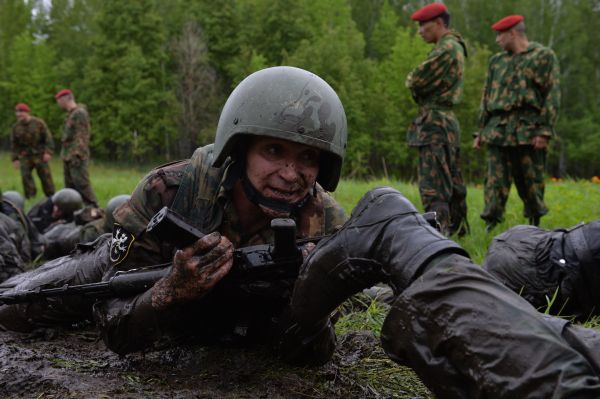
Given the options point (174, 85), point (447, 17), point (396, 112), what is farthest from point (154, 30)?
point (447, 17)

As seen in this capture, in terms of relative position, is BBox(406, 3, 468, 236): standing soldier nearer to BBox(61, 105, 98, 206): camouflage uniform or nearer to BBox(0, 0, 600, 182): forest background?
BBox(61, 105, 98, 206): camouflage uniform

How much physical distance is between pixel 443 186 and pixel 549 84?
60.0 inches

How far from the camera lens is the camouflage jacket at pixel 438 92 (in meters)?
6.59

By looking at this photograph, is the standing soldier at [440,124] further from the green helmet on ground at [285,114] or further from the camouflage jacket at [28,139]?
the camouflage jacket at [28,139]

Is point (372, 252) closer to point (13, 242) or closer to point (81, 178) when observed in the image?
point (13, 242)

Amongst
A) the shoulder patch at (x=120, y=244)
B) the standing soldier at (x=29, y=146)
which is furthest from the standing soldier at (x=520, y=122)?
the standing soldier at (x=29, y=146)

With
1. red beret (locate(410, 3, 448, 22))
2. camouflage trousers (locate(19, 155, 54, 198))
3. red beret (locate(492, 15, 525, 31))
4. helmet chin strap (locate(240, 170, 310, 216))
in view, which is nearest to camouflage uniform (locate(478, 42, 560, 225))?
red beret (locate(492, 15, 525, 31))

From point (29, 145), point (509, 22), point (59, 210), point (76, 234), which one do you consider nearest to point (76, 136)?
point (59, 210)

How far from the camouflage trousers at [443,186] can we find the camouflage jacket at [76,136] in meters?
6.87

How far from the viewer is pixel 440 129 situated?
657 centimetres

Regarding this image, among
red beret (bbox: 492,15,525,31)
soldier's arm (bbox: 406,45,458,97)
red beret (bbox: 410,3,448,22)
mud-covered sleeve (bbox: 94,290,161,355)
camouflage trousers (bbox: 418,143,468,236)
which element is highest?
red beret (bbox: 410,3,448,22)

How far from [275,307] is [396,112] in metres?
32.2

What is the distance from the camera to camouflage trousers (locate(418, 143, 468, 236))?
6.36 meters

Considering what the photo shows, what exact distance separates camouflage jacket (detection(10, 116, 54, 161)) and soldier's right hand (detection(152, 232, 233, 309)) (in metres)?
12.6
